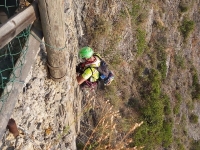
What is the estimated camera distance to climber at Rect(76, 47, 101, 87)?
5776mm

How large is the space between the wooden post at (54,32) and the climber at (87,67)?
2.07 meters

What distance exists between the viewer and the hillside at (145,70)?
8758 millimetres

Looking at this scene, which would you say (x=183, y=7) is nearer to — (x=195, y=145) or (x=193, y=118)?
(x=193, y=118)

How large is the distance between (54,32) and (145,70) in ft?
27.2

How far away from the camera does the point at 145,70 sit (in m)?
11.0

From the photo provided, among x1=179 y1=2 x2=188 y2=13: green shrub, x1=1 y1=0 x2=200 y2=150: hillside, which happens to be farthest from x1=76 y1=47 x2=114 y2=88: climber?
x1=179 y1=2 x2=188 y2=13: green shrub

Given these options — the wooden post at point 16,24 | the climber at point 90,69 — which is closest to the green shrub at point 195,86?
the climber at point 90,69

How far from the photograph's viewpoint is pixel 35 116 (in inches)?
139

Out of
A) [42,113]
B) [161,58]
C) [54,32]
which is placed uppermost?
[54,32]

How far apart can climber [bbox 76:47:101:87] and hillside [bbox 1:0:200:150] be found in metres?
0.84

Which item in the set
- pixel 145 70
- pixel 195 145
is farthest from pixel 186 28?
pixel 195 145

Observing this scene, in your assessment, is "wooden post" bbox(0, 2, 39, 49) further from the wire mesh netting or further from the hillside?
the hillside

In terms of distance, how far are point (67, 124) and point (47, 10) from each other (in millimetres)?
2231

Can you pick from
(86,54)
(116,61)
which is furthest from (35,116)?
(116,61)
